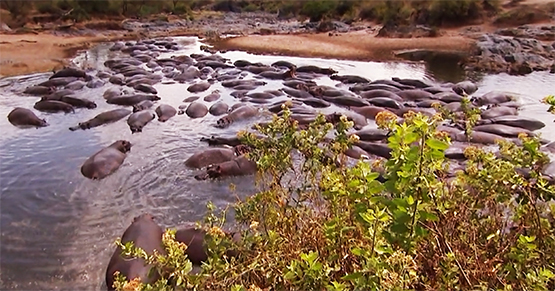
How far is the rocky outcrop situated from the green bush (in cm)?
1731

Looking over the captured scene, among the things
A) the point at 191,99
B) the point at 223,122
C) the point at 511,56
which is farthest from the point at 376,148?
the point at 511,56

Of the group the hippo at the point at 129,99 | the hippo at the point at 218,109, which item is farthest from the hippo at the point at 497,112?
the hippo at the point at 129,99

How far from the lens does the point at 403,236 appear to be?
8.74 feet

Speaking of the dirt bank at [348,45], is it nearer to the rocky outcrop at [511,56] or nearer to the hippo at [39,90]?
the rocky outcrop at [511,56]

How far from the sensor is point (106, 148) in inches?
363

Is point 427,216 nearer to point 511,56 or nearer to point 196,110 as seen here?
point 196,110

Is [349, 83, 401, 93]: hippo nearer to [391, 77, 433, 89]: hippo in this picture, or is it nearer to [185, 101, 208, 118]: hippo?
[391, 77, 433, 89]: hippo

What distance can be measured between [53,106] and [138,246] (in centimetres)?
868

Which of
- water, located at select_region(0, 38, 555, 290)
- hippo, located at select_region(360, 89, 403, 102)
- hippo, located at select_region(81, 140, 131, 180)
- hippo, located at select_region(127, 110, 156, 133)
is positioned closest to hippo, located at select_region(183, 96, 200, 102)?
water, located at select_region(0, 38, 555, 290)

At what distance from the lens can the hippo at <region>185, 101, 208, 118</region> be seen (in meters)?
12.0

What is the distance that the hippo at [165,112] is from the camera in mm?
11680

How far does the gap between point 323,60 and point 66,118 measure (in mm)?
13511

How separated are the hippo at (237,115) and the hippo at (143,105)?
2.44 meters

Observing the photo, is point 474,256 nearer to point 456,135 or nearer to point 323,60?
point 456,135
